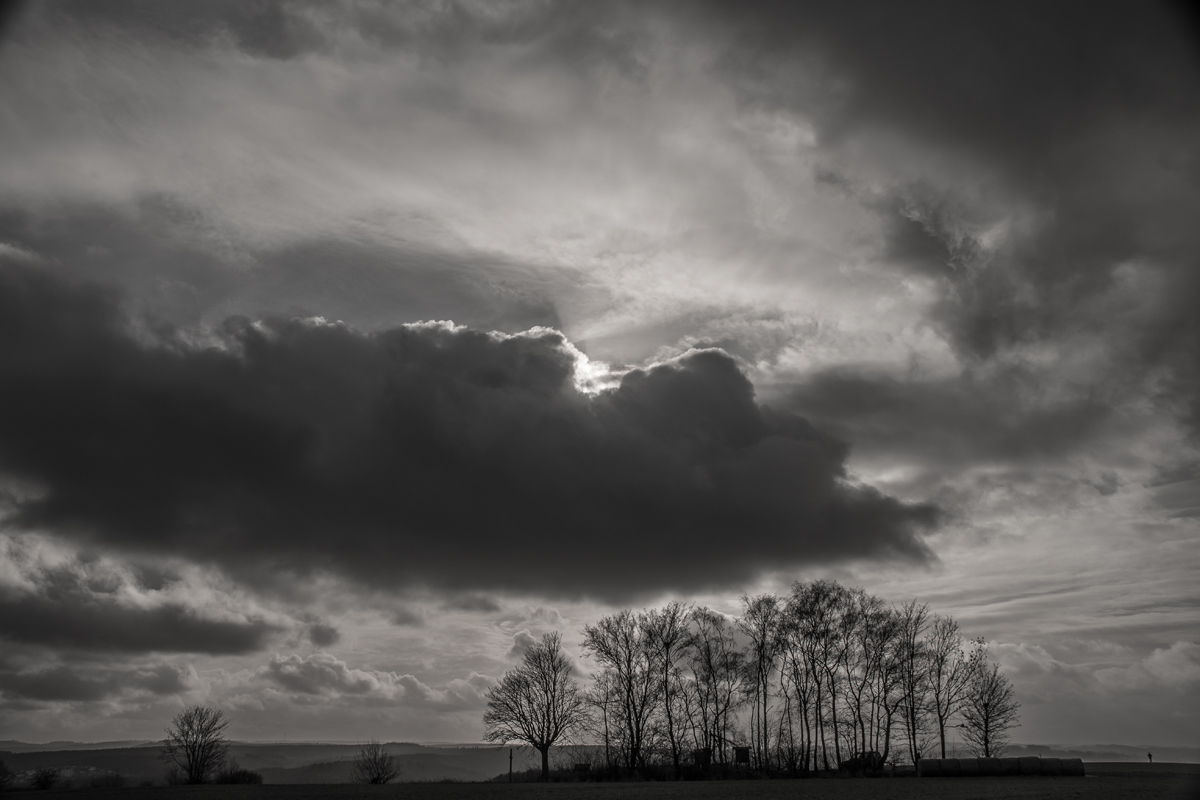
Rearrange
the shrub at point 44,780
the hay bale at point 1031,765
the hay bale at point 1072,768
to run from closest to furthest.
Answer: the hay bale at point 1031,765
the hay bale at point 1072,768
the shrub at point 44,780

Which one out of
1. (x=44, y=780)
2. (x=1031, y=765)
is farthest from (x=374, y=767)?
(x=1031, y=765)

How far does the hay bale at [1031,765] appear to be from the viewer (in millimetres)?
62000

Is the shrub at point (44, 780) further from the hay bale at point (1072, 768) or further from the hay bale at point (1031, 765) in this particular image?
the hay bale at point (1072, 768)

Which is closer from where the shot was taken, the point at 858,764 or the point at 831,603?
the point at 858,764

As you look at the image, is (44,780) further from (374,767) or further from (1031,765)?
(1031,765)

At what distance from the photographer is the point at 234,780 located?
250 ft

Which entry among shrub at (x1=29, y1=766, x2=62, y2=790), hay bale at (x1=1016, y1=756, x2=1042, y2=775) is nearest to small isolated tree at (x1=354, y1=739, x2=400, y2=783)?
shrub at (x1=29, y1=766, x2=62, y2=790)

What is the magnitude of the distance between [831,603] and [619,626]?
72.8ft

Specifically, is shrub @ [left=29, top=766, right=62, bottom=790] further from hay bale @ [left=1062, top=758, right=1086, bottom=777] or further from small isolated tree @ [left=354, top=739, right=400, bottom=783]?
hay bale @ [left=1062, top=758, right=1086, bottom=777]

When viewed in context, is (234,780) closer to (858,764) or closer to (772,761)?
(772,761)

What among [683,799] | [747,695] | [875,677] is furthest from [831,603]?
[683,799]

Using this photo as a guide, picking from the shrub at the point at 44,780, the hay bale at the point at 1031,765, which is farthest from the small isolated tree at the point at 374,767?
the hay bale at the point at 1031,765

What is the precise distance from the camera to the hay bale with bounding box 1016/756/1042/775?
62000 mm

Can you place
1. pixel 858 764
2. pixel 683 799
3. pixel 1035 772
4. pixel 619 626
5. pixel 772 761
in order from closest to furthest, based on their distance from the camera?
pixel 683 799, pixel 1035 772, pixel 858 764, pixel 772 761, pixel 619 626
